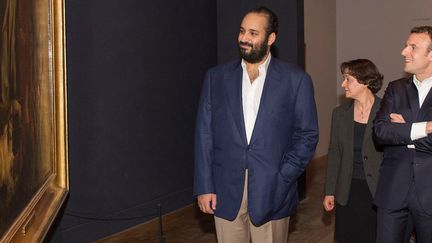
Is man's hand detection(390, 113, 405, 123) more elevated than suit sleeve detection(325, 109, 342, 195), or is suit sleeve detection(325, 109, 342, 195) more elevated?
man's hand detection(390, 113, 405, 123)

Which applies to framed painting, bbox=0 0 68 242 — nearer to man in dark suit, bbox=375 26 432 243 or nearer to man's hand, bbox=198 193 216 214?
man's hand, bbox=198 193 216 214

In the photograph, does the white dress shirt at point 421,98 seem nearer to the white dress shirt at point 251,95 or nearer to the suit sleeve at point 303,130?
the suit sleeve at point 303,130

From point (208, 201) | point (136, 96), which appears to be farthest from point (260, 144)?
point (136, 96)

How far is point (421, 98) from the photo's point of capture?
351 cm

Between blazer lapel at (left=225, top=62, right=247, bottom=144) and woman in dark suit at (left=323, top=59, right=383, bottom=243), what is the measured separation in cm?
97

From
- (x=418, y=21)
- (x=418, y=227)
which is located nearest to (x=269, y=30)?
(x=418, y=227)

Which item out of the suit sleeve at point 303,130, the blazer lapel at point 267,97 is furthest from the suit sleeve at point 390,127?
the blazer lapel at point 267,97

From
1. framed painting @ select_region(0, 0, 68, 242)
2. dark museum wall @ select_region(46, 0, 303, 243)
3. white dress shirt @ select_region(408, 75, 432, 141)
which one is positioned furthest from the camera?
dark museum wall @ select_region(46, 0, 303, 243)

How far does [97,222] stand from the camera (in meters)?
5.52

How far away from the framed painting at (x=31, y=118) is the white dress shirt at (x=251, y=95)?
119cm

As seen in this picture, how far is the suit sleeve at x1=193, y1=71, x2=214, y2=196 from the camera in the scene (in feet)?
11.5

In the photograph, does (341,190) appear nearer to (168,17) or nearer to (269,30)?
(269,30)

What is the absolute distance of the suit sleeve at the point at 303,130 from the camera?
3430mm

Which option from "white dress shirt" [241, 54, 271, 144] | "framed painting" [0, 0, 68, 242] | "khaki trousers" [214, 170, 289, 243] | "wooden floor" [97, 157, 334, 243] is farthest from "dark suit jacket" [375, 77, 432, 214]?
"wooden floor" [97, 157, 334, 243]
